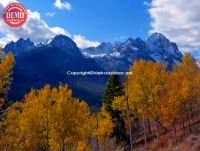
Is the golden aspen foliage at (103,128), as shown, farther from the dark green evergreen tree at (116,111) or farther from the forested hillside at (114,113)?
the dark green evergreen tree at (116,111)

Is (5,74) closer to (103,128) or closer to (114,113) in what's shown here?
(103,128)

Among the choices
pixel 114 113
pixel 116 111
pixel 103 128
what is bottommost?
pixel 103 128

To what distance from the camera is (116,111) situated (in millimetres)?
69500

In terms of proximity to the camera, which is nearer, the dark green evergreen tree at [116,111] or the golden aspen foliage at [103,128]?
the golden aspen foliage at [103,128]

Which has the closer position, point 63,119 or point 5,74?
point 5,74

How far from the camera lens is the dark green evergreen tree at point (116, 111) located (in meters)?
68.9

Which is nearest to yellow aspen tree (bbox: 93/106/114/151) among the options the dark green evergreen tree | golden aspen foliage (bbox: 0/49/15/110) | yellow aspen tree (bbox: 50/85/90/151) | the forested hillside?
the forested hillside

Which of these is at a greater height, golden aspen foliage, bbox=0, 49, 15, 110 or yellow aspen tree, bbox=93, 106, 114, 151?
golden aspen foliage, bbox=0, 49, 15, 110

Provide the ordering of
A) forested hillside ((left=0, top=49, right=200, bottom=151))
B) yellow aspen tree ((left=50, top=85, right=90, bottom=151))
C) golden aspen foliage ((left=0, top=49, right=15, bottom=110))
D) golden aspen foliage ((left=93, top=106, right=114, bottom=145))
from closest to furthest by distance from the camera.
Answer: golden aspen foliage ((left=0, top=49, right=15, bottom=110)), yellow aspen tree ((left=50, top=85, right=90, bottom=151)), forested hillside ((left=0, top=49, right=200, bottom=151)), golden aspen foliage ((left=93, top=106, right=114, bottom=145))

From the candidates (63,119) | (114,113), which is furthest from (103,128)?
(63,119)

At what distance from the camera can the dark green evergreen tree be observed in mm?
68938

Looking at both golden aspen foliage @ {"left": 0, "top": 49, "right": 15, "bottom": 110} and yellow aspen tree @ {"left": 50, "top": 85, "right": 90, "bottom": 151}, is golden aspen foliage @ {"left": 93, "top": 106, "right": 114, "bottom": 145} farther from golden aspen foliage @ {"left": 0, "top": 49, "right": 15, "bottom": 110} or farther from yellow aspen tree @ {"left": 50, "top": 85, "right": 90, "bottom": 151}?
golden aspen foliage @ {"left": 0, "top": 49, "right": 15, "bottom": 110}

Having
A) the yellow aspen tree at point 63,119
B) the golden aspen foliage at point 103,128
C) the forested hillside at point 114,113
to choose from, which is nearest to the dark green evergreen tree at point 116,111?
the forested hillside at point 114,113

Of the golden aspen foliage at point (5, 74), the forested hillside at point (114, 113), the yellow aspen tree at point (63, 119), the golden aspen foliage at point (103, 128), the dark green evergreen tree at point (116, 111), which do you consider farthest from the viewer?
the dark green evergreen tree at point (116, 111)
